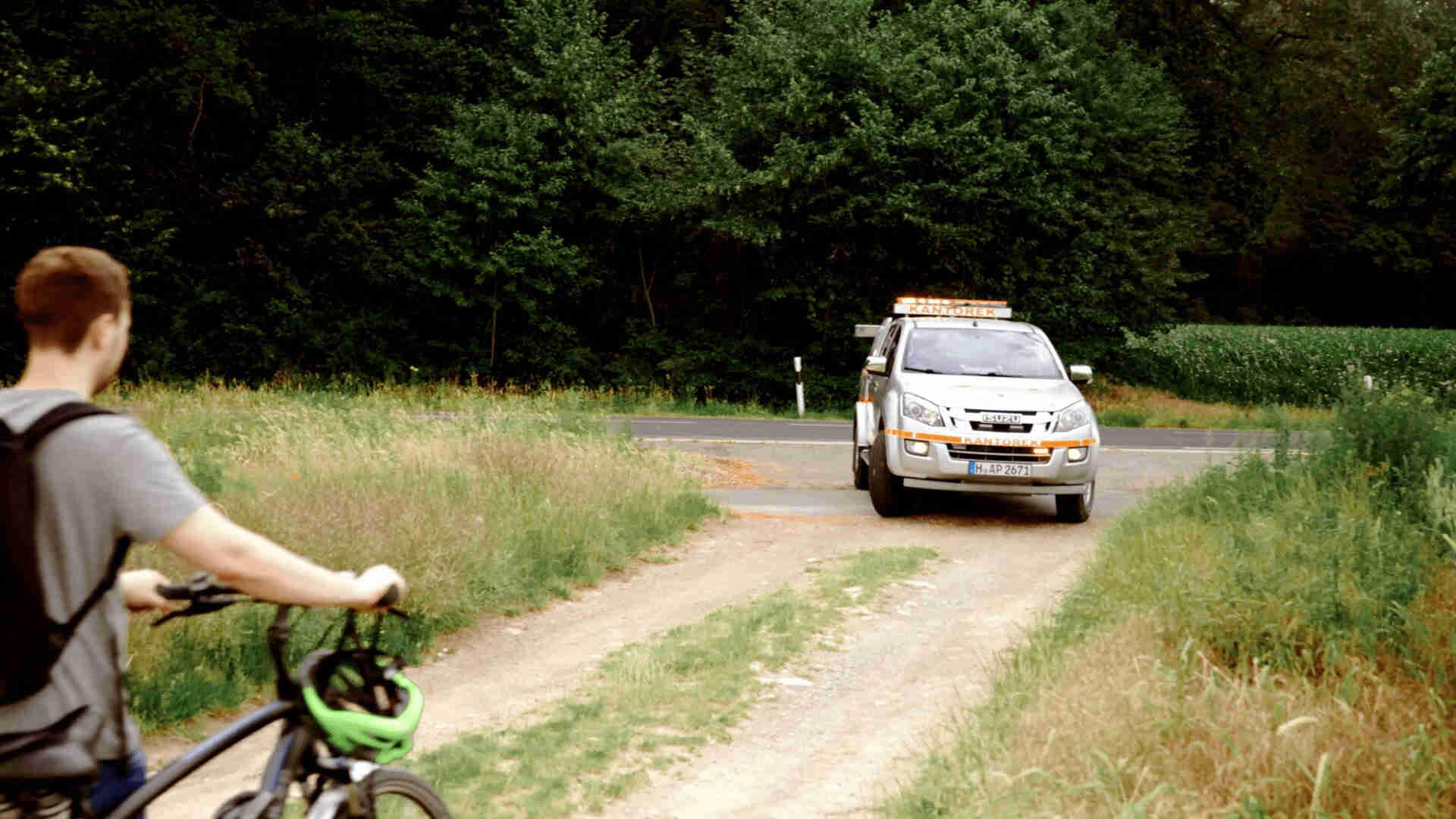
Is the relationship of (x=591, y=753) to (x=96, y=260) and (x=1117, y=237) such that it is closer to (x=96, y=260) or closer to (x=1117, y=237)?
(x=96, y=260)

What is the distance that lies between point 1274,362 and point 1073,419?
26.9 meters

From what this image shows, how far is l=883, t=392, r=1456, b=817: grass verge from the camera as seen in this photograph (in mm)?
4555

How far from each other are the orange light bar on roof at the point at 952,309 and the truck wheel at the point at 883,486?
2320 millimetres

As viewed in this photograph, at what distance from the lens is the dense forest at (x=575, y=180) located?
26.8m

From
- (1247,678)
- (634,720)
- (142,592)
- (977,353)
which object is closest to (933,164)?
(977,353)

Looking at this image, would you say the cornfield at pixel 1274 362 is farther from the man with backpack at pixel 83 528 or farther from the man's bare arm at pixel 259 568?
the man with backpack at pixel 83 528

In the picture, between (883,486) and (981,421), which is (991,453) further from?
(883,486)

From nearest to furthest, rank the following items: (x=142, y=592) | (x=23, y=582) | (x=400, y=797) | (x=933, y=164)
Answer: (x=23, y=582), (x=142, y=592), (x=400, y=797), (x=933, y=164)

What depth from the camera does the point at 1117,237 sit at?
92.1ft

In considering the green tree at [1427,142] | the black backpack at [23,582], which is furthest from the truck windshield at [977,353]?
the green tree at [1427,142]

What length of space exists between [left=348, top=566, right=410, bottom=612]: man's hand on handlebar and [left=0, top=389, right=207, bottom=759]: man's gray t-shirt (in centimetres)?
35

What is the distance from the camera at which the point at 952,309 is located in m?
14.8

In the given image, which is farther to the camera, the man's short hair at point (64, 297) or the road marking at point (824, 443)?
the road marking at point (824, 443)

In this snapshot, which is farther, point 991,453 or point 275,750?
point 991,453
